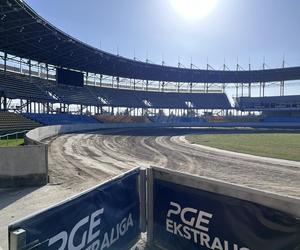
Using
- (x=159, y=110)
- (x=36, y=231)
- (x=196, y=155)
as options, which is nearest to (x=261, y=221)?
(x=36, y=231)

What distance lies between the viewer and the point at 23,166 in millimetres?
9961

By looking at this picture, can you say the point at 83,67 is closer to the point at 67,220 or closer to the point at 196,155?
the point at 196,155

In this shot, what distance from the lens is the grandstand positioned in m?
37.7

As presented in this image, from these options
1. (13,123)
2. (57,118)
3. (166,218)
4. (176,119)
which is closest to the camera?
(166,218)

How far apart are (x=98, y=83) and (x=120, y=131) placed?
94.1 feet

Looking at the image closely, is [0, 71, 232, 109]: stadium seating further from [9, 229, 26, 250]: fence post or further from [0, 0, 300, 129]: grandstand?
[9, 229, 26, 250]: fence post

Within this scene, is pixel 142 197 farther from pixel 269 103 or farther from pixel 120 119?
pixel 269 103

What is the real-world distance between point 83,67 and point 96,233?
177 feet

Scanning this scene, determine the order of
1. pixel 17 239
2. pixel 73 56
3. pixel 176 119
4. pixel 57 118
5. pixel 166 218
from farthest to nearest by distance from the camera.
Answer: pixel 176 119 < pixel 73 56 < pixel 57 118 < pixel 166 218 < pixel 17 239

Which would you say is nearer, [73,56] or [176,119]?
[73,56]

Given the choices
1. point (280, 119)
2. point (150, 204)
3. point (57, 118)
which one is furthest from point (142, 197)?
point (280, 119)

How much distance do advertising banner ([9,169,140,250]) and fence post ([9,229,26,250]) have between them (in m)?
0.05

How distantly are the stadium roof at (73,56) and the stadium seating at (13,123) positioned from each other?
10335 mm

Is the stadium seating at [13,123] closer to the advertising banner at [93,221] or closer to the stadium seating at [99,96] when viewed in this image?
the stadium seating at [99,96]
